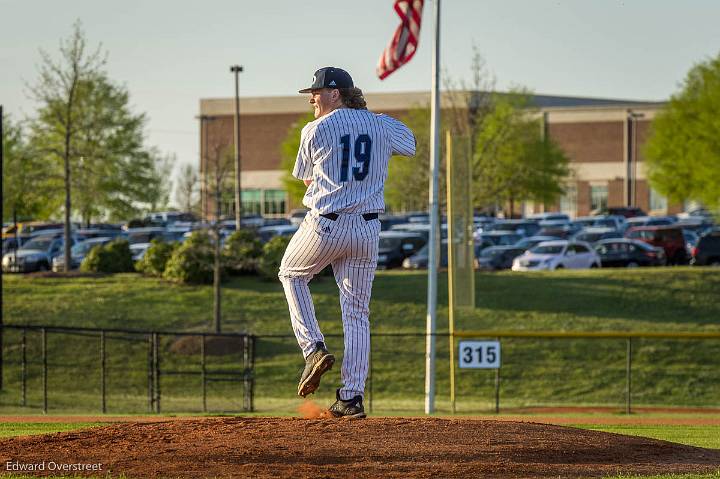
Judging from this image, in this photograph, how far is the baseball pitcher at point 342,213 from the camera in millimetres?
8820

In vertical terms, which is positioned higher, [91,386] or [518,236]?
[518,236]

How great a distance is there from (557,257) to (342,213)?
36004mm

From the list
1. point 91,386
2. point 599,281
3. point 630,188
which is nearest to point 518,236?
point 599,281

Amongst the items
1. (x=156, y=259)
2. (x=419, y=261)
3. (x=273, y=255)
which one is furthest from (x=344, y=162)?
(x=419, y=261)

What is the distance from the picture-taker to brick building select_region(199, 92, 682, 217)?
89.8 metres

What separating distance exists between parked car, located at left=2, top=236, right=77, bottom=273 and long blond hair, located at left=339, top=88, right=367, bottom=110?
36.5m

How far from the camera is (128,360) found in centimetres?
3102

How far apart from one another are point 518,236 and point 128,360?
908 inches

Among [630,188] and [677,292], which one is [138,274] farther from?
[630,188]

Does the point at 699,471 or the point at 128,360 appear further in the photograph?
the point at 128,360

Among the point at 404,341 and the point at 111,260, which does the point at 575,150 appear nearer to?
the point at 111,260

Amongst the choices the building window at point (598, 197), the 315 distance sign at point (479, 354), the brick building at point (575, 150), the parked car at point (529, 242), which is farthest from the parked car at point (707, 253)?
Answer: the building window at point (598, 197)

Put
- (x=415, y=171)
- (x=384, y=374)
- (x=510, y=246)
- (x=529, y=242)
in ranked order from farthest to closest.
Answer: (x=415, y=171) → (x=529, y=242) → (x=510, y=246) → (x=384, y=374)

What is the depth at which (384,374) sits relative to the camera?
29.6 metres
